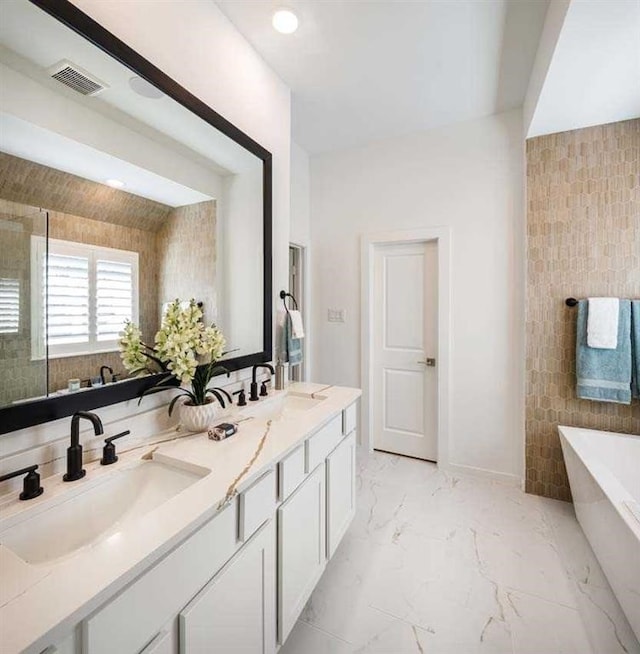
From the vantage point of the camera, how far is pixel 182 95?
1.48m

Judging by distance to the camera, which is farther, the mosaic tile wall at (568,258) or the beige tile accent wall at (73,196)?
the mosaic tile wall at (568,258)

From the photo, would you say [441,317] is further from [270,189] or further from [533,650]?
[533,650]

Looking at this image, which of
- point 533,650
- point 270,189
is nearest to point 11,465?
point 270,189

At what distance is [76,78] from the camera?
1107 millimetres

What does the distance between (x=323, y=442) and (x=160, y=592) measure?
0.92 meters

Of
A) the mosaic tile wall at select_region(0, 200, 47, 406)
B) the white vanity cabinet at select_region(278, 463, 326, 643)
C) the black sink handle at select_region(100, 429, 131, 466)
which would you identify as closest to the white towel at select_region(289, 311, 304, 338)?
the white vanity cabinet at select_region(278, 463, 326, 643)

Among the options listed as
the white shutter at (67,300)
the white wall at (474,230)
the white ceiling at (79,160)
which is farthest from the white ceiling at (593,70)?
the white shutter at (67,300)

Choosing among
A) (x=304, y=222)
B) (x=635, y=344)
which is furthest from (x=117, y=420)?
(x=635, y=344)

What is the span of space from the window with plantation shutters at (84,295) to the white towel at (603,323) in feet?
8.85

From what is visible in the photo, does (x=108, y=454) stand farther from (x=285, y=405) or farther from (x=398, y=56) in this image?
(x=398, y=56)

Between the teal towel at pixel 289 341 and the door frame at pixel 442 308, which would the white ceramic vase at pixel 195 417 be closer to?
the teal towel at pixel 289 341

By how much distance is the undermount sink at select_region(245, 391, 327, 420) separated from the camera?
5.68 ft

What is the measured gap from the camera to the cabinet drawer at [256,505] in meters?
1.02

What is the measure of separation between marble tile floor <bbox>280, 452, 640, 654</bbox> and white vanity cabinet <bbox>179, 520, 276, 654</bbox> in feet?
1.51
